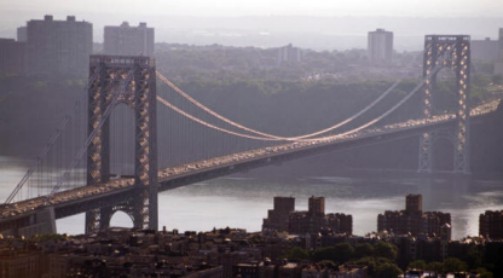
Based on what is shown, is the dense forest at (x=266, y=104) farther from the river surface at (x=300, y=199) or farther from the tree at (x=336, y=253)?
the tree at (x=336, y=253)

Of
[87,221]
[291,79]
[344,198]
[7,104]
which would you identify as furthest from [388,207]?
[291,79]

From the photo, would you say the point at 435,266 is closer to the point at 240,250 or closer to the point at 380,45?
the point at 240,250

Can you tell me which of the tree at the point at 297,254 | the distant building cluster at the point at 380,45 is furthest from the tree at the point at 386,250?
the distant building cluster at the point at 380,45

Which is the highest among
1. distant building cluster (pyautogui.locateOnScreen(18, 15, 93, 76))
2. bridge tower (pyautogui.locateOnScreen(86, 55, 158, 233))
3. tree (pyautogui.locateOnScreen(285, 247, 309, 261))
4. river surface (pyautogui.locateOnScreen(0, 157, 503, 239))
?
distant building cluster (pyautogui.locateOnScreen(18, 15, 93, 76))

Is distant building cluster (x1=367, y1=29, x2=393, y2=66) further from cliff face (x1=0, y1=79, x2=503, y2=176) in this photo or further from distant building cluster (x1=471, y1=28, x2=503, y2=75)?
cliff face (x1=0, y1=79, x2=503, y2=176)

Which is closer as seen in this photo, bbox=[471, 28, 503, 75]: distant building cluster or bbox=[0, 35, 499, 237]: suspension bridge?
bbox=[0, 35, 499, 237]: suspension bridge

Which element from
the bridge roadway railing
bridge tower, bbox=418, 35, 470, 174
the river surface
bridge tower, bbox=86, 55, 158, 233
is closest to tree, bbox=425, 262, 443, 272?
the bridge roadway railing

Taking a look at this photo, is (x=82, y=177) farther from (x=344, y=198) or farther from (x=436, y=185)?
(x=436, y=185)

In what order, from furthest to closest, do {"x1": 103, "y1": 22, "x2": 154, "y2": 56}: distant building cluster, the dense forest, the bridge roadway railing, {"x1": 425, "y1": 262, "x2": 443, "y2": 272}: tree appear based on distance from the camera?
{"x1": 103, "y1": 22, "x2": 154, "y2": 56}: distant building cluster → the dense forest → the bridge roadway railing → {"x1": 425, "y1": 262, "x2": 443, "y2": 272}: tree
